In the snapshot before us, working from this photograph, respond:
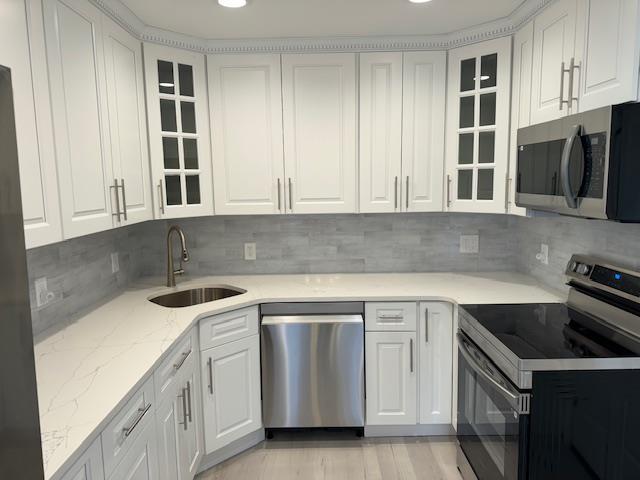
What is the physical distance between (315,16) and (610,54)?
137 centimetres

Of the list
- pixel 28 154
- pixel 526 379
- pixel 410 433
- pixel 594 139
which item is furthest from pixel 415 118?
pixel 28 154

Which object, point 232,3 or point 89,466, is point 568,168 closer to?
point 232,3

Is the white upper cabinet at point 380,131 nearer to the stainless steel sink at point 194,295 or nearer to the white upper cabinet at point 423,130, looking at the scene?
the white upper cabinet at point 423,130

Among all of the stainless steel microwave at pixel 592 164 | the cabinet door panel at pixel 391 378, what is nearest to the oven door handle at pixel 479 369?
the cabinet door panel at pixel 391 378

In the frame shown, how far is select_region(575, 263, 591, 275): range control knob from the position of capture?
2194 mm

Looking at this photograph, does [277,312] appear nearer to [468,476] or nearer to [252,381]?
[252,381]

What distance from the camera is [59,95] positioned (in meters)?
1.63

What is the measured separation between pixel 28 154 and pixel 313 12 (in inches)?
60.0

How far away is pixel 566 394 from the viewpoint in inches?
65.7

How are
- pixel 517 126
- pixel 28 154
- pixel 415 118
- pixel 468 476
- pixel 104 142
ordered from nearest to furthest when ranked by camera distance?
pixel 28 154, pixel 104 142, pixel 468 476, pixel 517 126, pixel 415 118

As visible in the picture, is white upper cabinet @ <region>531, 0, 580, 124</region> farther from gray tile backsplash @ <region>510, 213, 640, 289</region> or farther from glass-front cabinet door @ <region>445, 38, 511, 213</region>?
gray tile backsplash @ <region>510, 213, 640, 289</region>

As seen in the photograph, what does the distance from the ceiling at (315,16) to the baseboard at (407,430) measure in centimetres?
230

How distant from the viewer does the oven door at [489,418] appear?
169 cm

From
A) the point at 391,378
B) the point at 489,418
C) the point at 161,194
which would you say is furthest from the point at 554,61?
the point at 161,194
